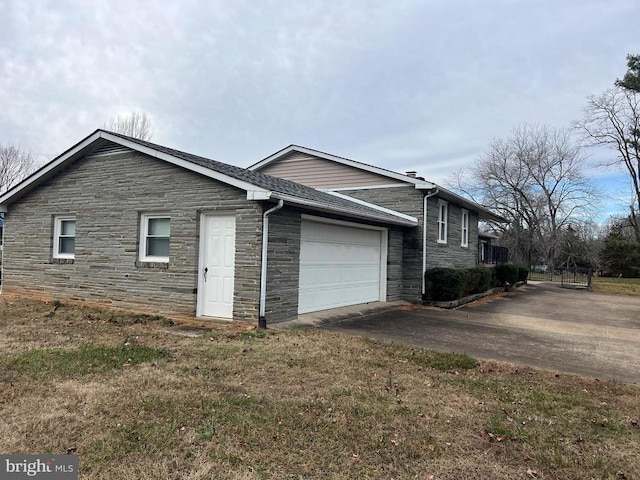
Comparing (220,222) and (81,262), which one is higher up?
(220,222)

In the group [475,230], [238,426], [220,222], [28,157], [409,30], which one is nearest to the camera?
[238,426]

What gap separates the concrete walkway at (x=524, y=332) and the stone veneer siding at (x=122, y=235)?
7.66 ft

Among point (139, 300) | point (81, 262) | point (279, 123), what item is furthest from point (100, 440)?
point (279, 123)

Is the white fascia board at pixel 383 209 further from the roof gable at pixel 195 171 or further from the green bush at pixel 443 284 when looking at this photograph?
the green bush at pixel 443 284

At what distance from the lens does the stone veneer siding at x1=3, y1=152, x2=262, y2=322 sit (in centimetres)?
845

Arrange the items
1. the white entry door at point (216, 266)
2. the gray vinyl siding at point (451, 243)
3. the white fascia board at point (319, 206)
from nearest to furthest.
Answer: the white fascia board at point (319, 206) < the white entry door at point (216, 266) < the gray vinyl siding at point (451, 243)

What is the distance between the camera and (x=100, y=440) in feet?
11.2

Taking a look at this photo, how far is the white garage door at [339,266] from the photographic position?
9684mm

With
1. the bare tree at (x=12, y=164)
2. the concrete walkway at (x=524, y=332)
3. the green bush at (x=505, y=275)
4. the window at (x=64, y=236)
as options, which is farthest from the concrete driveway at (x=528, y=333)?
the bare tree at (x=12, y=164)

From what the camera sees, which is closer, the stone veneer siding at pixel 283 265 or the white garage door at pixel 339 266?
the stone veneer siding at pixel 283 265

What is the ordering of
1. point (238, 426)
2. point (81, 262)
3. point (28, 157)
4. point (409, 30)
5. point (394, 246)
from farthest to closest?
point (28, 157) < point (394, 246) < point (409, 30) < point (81, 262) < point (238, 426)

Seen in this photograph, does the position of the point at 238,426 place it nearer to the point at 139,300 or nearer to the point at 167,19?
the point at 139,300

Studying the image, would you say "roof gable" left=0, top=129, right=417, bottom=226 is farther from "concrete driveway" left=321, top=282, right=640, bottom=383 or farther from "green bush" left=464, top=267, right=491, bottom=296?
"green bush" left=464, top=267, right=491, bottom=296

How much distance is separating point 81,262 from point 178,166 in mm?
3826
